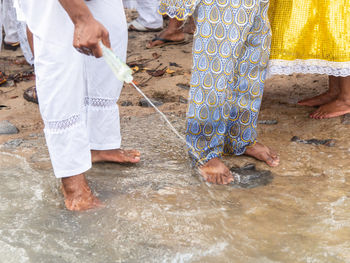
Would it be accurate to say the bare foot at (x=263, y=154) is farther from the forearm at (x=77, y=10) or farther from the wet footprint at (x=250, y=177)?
the forearm at (x=77, y=10)

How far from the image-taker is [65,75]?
204 cm

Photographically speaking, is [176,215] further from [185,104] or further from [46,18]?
[185,104]

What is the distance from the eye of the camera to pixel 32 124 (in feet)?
11.2

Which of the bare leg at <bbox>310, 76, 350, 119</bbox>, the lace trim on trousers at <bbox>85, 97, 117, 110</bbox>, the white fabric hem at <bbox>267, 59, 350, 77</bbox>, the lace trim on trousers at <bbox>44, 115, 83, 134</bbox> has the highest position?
the white fabric hem at <bbox>267, 59, 350, 77</bbox>

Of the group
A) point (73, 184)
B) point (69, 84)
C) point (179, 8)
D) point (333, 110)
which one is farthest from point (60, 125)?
point (333, 110)

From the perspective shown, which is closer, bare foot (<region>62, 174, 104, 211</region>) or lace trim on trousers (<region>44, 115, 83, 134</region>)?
lace trim on trousers (<region>44, 115, 83, 134</region>)

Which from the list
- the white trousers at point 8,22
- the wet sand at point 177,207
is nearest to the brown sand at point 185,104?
the wet sand at point 177,207

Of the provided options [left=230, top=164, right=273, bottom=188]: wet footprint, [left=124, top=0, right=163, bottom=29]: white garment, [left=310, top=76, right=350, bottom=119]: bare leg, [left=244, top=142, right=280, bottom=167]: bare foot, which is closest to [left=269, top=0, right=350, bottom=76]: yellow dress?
[left=310, top=76, right=350, bottom=119]: bare leg

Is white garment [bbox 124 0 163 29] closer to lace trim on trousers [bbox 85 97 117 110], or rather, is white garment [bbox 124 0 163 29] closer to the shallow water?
the shallow water

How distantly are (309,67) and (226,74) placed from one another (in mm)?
842

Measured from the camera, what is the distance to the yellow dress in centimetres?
290

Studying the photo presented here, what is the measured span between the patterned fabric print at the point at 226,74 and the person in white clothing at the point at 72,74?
0.42 metres

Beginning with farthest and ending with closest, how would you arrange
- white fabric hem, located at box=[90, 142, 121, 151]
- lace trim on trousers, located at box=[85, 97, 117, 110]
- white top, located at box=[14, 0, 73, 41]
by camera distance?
1. white fabric hem, located at box=[90, 142, 121, 151]
2. lace trim on trousers, located at box=[85, 97, 117, 110]
3. white top, located at box=[14, 0, 73, 41]

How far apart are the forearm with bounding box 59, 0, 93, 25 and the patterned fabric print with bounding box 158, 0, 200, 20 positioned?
633 millimetres
